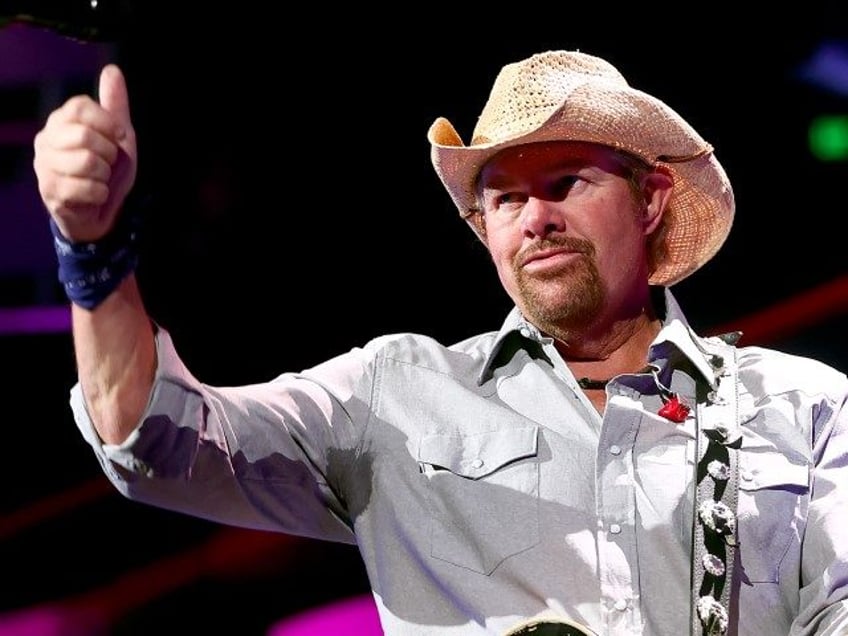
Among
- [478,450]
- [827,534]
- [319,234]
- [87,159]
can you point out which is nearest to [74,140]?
[87,159]

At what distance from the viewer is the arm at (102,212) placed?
1.63 m

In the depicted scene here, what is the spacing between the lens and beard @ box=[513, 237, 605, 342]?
266 cm

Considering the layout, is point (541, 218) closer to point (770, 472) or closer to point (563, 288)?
point (563, 288)

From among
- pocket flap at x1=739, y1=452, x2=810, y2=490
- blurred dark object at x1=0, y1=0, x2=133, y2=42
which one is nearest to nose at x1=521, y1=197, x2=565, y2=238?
pocket flap at x1=739, y1=452, x2=810, y2=490

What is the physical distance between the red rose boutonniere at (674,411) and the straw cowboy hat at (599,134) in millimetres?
513

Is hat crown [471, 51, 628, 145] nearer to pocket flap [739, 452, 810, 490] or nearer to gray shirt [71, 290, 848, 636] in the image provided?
gray shirt [71, 290, 848, 636]

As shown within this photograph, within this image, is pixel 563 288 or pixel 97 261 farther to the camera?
pixel 563 288

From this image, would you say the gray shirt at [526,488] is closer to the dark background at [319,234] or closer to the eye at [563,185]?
the eye at [563,185]

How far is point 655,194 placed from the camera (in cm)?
293

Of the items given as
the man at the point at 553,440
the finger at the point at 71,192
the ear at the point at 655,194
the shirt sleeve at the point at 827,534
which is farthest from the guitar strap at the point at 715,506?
the finger at the point at 71,192

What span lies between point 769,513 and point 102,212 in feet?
4.61

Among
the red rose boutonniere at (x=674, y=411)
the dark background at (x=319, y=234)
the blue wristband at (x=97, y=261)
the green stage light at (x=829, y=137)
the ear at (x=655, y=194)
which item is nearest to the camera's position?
the blue wristband at (x=97, y=261)

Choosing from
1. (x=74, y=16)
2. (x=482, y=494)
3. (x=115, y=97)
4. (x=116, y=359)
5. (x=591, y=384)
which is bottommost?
(x=482, y=494)

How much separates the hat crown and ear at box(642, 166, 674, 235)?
24cm
